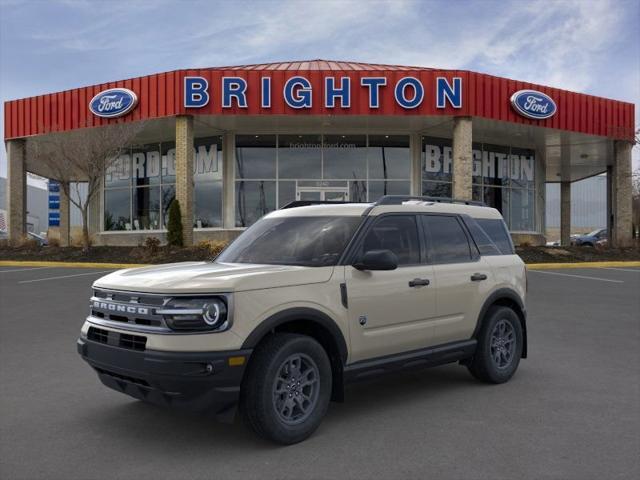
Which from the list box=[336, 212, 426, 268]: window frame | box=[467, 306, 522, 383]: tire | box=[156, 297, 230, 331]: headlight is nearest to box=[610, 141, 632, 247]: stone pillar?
box=[467, 306, 522, 383]: tire

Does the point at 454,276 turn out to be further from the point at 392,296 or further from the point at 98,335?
the point at 98,335

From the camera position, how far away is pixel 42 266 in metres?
20.7

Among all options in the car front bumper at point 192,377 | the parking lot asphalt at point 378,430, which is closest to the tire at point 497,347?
the parking lot asphalt at point 378,430

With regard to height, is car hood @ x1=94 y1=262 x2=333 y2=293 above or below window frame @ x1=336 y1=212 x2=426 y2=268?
below

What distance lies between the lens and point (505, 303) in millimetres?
6348

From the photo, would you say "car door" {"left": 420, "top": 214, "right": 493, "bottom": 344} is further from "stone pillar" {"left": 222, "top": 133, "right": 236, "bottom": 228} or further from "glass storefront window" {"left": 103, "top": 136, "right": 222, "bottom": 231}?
"glass storefront window" {"left": 103, "top": 136, "right": 222, "bottom": 231}

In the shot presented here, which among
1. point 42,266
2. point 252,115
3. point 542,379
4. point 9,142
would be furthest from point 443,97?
point 9,142

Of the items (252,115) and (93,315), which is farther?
(252,115)

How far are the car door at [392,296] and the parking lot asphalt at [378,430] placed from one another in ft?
2.03

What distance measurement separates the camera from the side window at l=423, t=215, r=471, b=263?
559cm

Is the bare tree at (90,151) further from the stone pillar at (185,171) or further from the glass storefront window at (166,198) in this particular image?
the glass storefront window at (166,198)

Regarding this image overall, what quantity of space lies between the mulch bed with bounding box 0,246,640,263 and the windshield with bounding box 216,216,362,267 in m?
14.1

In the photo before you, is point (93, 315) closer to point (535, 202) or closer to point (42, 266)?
point (42, 266)

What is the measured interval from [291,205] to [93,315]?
2175 millimetres
